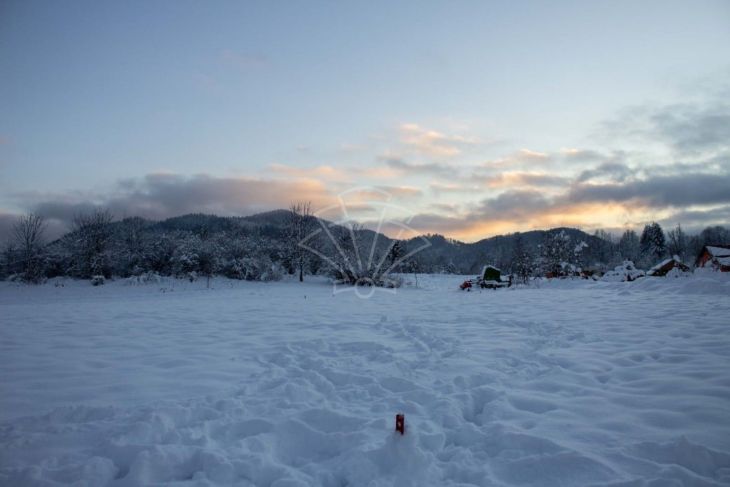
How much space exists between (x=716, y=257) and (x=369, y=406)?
3778 cm

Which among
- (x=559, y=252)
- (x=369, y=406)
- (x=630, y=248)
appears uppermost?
(x=630, y=248)

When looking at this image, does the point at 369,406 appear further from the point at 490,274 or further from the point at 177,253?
the point at 177,253

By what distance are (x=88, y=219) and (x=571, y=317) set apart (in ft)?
137

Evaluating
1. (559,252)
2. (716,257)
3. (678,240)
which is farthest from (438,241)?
(716,257)

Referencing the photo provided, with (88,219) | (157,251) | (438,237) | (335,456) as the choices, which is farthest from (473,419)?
(438,237)

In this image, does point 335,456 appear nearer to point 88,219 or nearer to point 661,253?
point 88,219

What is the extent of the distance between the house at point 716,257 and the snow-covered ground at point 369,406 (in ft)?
83.5

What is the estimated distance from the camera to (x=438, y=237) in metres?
177

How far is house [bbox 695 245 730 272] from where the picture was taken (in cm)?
2586

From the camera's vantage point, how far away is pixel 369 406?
4.24 meters

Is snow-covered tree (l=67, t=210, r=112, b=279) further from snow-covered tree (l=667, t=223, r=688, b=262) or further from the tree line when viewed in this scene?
snow-covered tree (l=667, t=223, r=688, b=262)

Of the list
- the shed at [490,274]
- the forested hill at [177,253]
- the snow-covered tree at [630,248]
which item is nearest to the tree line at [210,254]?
the forested hill at [177,253]

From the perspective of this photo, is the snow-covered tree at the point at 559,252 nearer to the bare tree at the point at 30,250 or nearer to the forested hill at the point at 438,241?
the forested hill at the point at 438,241

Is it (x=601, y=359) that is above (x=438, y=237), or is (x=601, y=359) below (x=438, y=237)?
below
